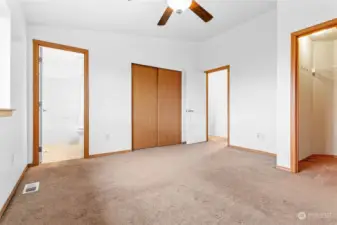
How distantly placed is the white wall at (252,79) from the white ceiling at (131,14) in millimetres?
335

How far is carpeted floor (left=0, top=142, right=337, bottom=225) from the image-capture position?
1.48m

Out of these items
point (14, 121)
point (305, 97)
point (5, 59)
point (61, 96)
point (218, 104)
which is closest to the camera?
point (5, 59)

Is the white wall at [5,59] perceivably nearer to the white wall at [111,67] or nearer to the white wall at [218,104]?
the white wall at [111,67]

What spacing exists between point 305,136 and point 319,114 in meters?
0.71

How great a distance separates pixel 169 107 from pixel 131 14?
7.35 ft

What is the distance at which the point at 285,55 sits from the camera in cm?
257

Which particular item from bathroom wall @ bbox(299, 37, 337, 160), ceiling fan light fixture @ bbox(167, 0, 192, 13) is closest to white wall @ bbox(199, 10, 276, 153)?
bathroom wall @ bbox(299, 37, 337, 160)

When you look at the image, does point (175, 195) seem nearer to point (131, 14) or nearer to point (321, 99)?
point (131, 14)

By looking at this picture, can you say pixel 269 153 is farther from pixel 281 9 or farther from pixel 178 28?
pixel 178 28

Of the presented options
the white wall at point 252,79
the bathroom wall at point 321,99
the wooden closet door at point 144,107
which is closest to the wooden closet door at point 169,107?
the wooden closet door at point 144,107

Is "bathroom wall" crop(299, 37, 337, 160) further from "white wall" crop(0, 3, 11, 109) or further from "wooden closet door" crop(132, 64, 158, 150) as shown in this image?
"white wall" crop(0, 3, 11, 109)

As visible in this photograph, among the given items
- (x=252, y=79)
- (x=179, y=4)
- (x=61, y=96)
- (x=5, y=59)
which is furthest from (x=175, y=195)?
(x=61, y=96)

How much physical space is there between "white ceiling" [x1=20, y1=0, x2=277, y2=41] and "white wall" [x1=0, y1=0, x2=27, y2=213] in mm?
492

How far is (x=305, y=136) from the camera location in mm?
3223
